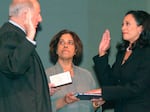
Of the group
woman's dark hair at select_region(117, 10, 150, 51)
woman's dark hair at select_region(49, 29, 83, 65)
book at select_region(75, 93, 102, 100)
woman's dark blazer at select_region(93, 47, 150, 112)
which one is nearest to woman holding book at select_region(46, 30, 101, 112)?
woman's dark hair at select_region(49, 29, 83, 65)

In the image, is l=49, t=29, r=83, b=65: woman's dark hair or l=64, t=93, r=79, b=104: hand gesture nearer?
l=64, t=93, r=79, b=104: hand gesture

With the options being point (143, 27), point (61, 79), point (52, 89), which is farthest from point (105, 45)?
point (52, 89)

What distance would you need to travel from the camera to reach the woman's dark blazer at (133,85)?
10.0ft

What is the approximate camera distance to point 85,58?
407cm

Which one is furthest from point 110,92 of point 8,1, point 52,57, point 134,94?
point 8,1

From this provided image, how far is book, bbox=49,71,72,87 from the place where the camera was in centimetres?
330

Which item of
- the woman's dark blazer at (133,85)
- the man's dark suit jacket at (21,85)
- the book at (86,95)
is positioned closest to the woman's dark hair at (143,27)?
the woman's dark blazer at (133,85)

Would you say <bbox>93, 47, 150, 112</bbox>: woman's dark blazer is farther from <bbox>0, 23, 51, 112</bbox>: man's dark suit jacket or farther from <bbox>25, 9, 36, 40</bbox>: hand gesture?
<bbox>25, 9, 36, 40</bbox>: hand gesture

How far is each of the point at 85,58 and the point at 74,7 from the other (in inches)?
21.1

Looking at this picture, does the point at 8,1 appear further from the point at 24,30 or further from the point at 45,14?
the point at 24,30

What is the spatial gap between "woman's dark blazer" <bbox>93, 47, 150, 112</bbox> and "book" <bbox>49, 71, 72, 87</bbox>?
333 mm

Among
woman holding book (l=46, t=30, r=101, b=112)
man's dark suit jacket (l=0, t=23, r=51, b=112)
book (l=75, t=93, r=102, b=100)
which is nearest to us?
man's dark suit jacket (l=0, t=23, r=51, b=112)

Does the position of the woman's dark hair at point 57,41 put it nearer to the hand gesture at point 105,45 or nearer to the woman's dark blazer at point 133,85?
the hand gesture at point 105,45

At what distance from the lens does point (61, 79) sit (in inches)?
131
